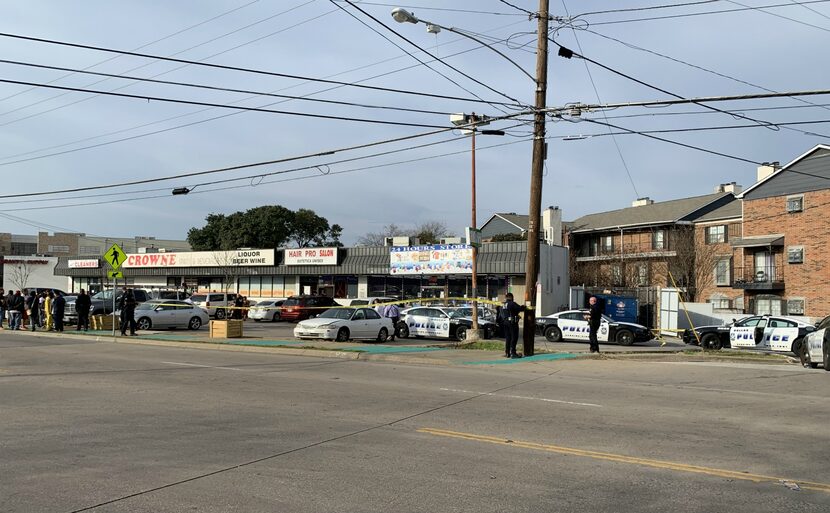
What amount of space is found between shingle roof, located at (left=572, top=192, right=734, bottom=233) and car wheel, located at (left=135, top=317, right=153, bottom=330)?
37506 mm

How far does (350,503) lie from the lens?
5.79 meters

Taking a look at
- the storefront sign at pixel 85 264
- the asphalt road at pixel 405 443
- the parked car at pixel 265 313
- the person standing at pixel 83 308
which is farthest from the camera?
the storefront sign at pixel 85 264

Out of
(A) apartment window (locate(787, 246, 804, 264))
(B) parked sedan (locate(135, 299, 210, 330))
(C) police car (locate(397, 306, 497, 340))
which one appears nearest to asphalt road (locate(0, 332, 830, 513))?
(C) police car (locate(397, 306, 497, 340))

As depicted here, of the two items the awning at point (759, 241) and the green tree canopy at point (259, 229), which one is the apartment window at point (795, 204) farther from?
the green tree canopy at point (259, 229)

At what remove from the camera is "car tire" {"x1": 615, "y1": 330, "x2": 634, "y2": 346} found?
28.4 metres

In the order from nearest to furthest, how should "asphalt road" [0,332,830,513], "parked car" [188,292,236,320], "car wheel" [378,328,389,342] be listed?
"asphalt road" [0,332,830,513], "car wheel" [378,328,389,342], "parked car" [188,292,236,320]

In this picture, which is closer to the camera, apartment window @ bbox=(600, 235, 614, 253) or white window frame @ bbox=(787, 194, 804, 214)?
white window frame @ bbox=(787, 194, 804, 214)

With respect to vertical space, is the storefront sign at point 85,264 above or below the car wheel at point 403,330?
above

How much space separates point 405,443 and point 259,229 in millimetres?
70713

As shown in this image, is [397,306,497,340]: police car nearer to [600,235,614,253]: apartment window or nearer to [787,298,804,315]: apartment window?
[787,298,804,315]: apartment window

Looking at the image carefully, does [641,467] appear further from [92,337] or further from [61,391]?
[92,337]

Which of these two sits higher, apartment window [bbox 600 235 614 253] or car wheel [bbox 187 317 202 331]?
apartment window [bbox 600 235 614 253]

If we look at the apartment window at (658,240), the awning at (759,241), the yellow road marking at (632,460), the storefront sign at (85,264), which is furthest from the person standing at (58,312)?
the apartment window at (658,240)

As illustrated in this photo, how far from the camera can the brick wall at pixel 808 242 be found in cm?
4112
